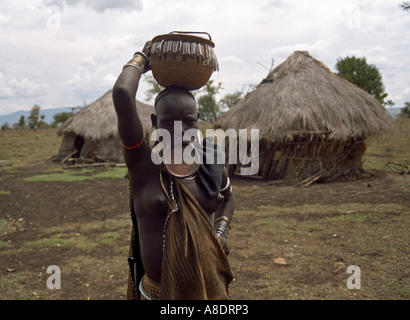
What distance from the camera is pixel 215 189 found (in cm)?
170

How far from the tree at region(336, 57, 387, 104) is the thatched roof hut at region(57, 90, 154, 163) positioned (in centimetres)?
1648

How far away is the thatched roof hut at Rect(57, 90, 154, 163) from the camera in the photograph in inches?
666

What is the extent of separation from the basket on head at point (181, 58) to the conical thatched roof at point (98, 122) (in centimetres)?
1513

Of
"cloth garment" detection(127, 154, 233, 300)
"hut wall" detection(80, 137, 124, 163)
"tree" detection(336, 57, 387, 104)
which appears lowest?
"cloth garment" detection(127, 154, 233, 300)

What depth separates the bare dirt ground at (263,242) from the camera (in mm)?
3926

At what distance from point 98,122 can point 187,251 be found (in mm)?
16570

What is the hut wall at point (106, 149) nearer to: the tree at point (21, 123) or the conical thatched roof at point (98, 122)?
the conical thatched roof at point (98, 122)

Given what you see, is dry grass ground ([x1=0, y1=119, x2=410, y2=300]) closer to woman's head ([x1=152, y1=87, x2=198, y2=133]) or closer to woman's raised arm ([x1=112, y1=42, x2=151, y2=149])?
woman's head ([x1=152, y1=87, x2=198, y2=133])

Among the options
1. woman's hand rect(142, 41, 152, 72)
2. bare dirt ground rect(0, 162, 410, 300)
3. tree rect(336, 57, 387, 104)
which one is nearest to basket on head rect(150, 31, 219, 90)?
woman's hand rect(142, 41, 152, 72)

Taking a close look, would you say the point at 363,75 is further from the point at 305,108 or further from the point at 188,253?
the point at 188,253

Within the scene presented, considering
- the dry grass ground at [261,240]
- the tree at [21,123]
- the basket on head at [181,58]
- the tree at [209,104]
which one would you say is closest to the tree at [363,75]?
the tree at [209,104]
